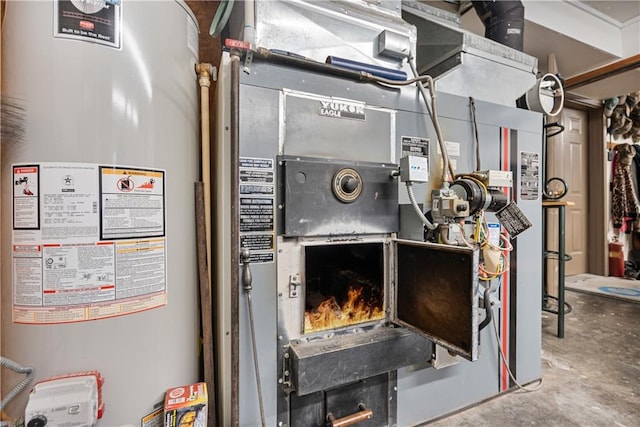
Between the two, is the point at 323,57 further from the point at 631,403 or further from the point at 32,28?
the point at 631,403

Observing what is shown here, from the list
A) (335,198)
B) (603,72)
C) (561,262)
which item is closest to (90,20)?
(335,198)

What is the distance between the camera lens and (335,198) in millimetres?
1280

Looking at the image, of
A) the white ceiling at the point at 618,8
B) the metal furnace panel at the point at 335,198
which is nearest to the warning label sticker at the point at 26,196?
the metal furnace panel at the point at 335,198

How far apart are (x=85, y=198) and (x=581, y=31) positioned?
170 inches

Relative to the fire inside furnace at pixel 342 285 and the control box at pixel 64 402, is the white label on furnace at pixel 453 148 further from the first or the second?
the control box at pixel 64 402

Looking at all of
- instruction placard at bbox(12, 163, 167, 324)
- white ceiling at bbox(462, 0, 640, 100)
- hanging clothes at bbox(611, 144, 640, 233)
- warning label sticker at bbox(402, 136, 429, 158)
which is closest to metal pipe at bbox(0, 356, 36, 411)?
instruction placard at bbox(12, 163, 167, 324)

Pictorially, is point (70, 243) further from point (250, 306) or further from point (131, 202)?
point (250, 306)

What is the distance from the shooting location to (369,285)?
1404 mm

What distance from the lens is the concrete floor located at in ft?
5.16

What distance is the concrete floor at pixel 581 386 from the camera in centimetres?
157

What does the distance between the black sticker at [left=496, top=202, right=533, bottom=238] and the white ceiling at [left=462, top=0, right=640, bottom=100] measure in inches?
82.5

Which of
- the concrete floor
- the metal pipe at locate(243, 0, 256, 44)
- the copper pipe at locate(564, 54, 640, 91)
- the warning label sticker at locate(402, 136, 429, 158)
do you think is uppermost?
the copper pipe at locate(564, 54, 640, 91)

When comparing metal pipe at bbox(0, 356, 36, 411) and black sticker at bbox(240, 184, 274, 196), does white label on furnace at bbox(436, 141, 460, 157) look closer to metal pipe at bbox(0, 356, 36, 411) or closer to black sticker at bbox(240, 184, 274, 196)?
black sticker at bbox(240, 184, 274, 196)

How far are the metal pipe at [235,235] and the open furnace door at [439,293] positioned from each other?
0.71 metres
